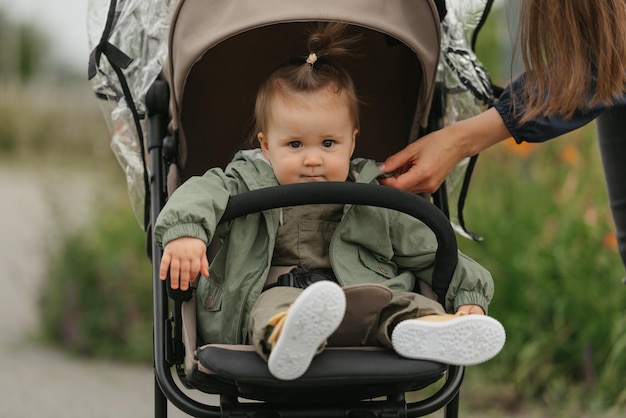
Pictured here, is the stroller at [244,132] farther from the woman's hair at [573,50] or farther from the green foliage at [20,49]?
the green foliage at [20,49]

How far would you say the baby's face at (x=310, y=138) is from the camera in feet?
8.84

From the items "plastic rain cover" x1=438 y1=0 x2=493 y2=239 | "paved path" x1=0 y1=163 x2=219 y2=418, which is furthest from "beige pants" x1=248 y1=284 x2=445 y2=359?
"paved path" x1=0 y1=163 x2=219 y2=418

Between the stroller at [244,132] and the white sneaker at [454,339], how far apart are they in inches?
1.3

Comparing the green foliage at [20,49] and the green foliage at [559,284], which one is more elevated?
the green foliage at [559,284]

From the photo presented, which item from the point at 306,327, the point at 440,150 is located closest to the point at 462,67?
the point at 440,150

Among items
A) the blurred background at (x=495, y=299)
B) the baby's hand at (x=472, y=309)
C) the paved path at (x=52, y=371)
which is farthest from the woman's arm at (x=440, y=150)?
the paved path at (x=52, y=371)

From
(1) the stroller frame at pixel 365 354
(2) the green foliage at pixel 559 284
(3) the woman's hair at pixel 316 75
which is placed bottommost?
(2) the green foliage at pixel 559 284

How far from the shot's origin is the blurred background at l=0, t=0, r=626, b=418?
4.44 metres

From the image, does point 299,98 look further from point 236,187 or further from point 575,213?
point 575,213

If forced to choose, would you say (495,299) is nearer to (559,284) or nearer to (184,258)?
(559,284)

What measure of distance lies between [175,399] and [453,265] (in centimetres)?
78

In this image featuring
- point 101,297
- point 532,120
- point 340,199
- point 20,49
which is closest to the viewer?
point 340,199

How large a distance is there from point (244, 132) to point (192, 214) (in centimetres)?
89

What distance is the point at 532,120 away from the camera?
283 centimetres
